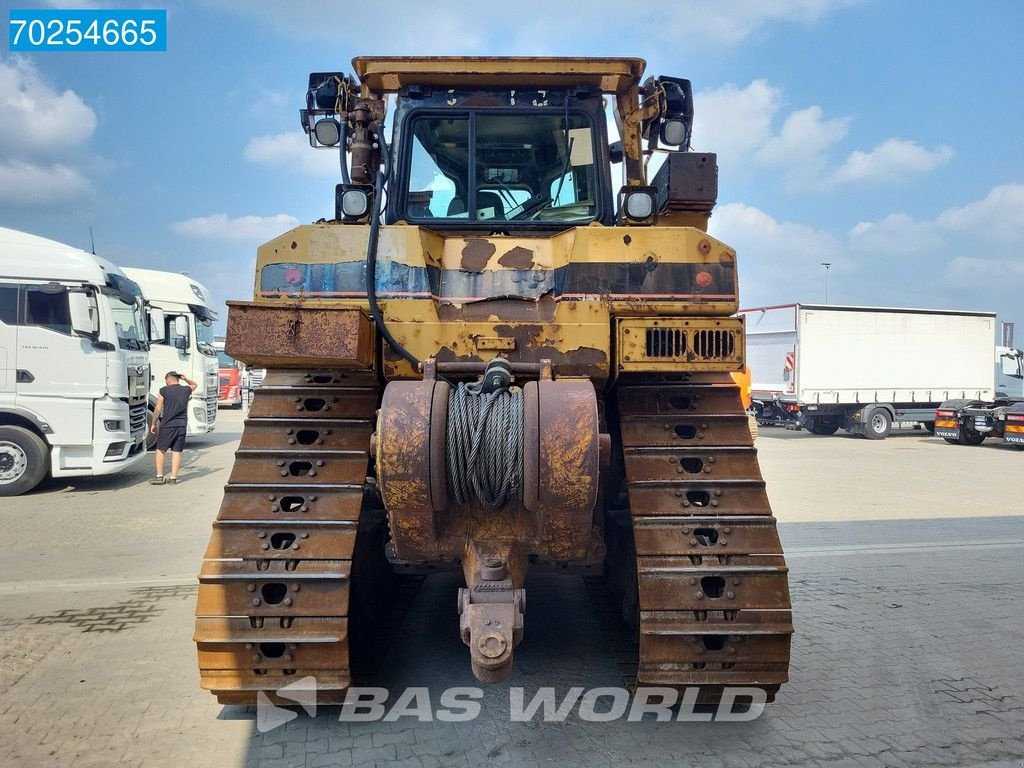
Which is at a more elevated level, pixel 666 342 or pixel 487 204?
pixel 487 204

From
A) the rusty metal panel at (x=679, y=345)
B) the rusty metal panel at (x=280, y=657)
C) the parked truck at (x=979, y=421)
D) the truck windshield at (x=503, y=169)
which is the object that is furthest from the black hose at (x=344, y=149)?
the parked truck at (x=979, y=421)

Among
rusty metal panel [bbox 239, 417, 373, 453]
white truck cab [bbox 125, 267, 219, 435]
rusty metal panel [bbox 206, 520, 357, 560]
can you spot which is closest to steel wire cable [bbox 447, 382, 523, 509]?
rusty metal panel [bbox 206, 520, 357, 560]

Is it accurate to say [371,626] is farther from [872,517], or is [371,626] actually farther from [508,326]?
[872,517]

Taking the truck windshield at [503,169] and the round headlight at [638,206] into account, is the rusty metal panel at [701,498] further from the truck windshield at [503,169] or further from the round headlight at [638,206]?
the truck windshield at [503,169]

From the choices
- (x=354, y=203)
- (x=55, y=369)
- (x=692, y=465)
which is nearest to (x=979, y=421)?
(x=692, y=465)

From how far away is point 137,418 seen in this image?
11.3 metres

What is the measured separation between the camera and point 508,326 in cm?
347

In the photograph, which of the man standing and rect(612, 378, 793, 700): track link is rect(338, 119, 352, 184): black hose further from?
the man standing

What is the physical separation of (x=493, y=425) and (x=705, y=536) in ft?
4.26

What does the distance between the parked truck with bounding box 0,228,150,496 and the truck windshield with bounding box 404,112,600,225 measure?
775 centimetres

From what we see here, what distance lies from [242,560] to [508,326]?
1.56m

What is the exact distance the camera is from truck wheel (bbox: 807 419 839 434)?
68.7ft

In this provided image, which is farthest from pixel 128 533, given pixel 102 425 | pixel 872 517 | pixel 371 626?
pixel 872 517

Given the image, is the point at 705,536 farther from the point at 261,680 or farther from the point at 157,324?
the point at 157,324
